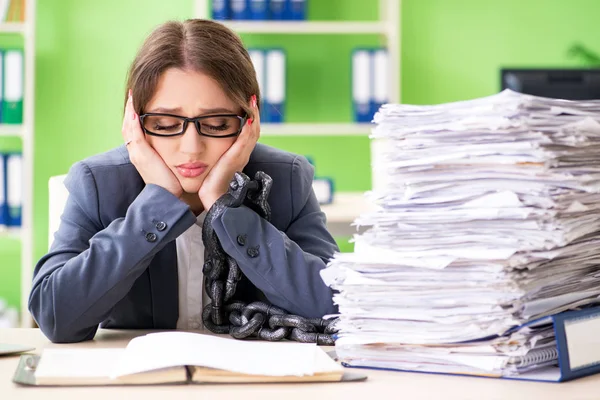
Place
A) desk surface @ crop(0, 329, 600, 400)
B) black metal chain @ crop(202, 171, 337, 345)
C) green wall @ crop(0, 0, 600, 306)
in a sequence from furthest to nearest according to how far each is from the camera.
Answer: green wall @ crop(0, 0, 600, 306) < black metal chain @ crop(202, 171, 337, 345) < desk surface @ crop(0, 329, 600, 400)

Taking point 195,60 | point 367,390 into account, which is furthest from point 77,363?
point 195,60

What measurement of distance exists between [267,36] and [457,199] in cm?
354

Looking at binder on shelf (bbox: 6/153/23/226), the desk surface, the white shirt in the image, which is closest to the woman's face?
the white shirt

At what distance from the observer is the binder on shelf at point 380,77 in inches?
160

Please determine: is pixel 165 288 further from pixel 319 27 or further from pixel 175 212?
pixel 319 27

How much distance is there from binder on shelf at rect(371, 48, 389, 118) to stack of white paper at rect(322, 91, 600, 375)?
306 cm

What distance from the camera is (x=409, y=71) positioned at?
179 inches

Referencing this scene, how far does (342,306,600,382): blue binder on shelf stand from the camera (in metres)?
0.96

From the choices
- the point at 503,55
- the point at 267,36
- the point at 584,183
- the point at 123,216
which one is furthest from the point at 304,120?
the point at 584,183

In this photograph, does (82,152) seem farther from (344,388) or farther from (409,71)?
(344,388)

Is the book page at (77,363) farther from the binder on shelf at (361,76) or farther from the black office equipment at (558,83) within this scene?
the binder on shelf at (361,76)

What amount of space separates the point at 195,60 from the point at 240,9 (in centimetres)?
263

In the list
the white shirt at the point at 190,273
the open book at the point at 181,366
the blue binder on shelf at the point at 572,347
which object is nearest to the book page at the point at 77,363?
the open book at the point at 181,366

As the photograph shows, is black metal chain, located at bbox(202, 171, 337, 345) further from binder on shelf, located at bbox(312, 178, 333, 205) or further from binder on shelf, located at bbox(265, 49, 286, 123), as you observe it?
binder on shelf, located at bbox(265, 49, 286, 123)
